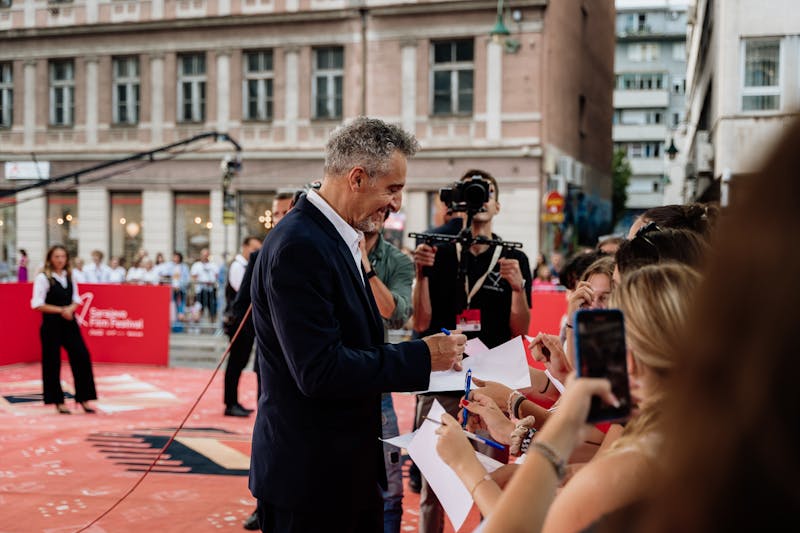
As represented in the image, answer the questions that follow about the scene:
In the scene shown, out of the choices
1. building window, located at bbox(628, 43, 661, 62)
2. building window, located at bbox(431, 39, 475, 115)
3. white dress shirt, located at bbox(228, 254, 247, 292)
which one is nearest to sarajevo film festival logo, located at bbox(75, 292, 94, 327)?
white dress shirt, located at bbox(228, 254, 247, 292)

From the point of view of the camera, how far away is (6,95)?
85.5 feet

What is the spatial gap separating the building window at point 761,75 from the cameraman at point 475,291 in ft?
52.4

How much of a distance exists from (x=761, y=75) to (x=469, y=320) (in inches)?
656

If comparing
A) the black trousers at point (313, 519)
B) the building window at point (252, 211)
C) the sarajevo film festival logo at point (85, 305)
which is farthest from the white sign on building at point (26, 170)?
the black trousers at point (313, 519)

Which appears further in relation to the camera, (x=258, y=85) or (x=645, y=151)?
(x=645, y=151)

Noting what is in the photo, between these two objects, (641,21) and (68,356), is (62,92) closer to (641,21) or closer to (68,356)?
(68,356)

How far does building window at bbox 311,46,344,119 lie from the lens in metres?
23.3

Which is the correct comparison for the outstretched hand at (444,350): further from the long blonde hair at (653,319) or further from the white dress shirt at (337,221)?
the long blonde hair at (653,319)

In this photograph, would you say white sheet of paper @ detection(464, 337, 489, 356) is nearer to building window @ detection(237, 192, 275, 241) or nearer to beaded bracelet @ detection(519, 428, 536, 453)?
beaded bracelet @ detection(519, 428, 536, 453)

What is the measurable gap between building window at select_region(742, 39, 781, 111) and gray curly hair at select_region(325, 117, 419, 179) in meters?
17.8

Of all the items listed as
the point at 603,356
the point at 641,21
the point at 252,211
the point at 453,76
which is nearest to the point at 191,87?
the point at 252,211

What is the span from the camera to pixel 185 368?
12656 millimetres

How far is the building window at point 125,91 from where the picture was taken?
24703 millimetres

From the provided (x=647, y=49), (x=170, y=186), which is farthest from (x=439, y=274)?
(x=647, y=49)
